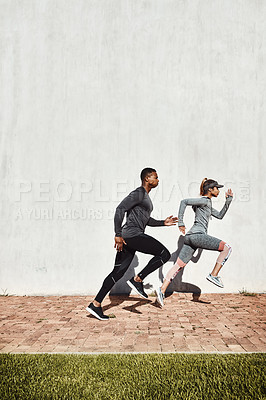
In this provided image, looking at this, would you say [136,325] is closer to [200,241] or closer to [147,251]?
[147,251]

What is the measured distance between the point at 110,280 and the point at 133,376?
227 centimetres

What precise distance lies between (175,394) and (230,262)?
16.0 feet

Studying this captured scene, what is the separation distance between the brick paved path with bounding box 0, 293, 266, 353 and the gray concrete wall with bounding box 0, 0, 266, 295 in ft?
2.39

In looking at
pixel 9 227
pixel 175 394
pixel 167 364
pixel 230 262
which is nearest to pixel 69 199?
pixel 9 227

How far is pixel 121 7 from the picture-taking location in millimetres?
8180

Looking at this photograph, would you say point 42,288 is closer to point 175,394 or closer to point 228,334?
point 228,334

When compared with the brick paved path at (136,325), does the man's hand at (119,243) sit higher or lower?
higher

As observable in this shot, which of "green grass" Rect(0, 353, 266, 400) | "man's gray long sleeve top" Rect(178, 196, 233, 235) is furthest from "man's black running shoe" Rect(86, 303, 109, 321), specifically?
"man's gray long sleeve top" Rect(178, 196, 233, 235)

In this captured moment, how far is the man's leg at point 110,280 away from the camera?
596cm

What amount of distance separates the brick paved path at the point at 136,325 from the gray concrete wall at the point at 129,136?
0.73 meters

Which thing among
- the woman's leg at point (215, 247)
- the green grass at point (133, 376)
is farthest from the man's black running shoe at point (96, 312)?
the woman's leg at point (215, 247)

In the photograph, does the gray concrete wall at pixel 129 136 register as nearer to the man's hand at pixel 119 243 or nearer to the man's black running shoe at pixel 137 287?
the man's black running shoe at pixel 137 287

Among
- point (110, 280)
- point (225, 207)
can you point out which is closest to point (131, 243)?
point (110, 280)

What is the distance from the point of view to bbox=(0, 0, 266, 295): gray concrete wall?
26.4 feet
